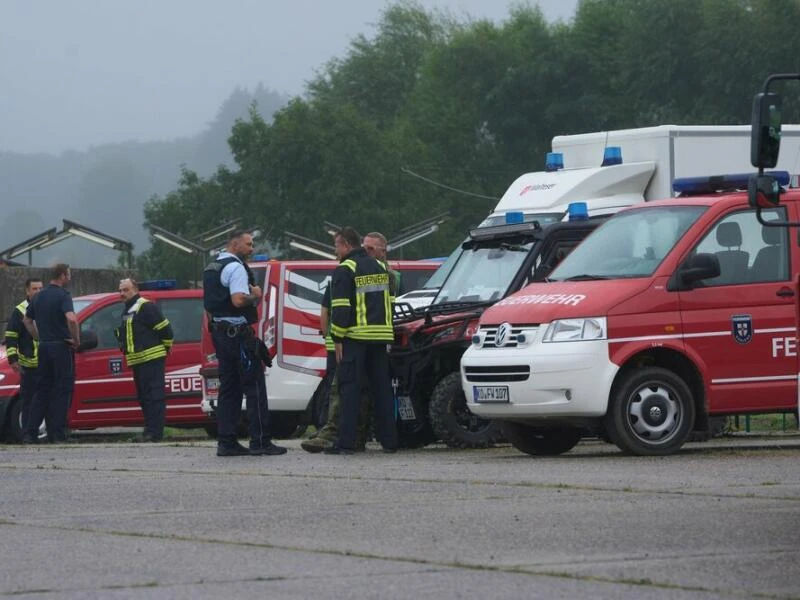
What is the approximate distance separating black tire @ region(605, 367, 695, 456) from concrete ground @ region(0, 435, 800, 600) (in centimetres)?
22

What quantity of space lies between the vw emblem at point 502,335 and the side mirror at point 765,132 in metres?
3.87

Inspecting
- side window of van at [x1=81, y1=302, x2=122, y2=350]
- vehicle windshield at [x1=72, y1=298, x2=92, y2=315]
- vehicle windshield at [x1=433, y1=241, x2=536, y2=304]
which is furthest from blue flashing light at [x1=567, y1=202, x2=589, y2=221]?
vehicle windshield at [x1=72, y1=298, x2=92, y2=315]

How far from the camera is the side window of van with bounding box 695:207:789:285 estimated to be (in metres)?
13.5

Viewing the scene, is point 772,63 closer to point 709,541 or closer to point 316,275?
point 316,275

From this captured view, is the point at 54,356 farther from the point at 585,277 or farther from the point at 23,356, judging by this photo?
the point at 585,277

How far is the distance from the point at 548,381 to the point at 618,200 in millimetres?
4339

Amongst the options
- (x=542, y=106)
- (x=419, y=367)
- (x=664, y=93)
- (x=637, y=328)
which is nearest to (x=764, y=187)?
(x=637, y=328)

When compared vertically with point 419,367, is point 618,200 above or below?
above

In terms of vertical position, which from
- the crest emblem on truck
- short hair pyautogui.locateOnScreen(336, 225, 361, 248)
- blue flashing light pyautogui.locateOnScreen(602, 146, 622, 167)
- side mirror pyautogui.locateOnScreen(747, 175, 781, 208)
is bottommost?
the crest emblem on truck

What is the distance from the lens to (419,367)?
14961 millimetres

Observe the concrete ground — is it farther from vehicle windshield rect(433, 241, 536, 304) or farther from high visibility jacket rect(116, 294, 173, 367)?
high visibility jacket rect(116, 294, 173, 367)

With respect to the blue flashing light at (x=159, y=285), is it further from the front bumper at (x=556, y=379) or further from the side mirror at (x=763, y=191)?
the side mirror at (x=763, y=191)

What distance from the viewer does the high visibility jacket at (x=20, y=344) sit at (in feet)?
65.3

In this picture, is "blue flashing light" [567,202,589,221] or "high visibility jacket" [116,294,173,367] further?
"high visibility jacket" [116,294,173,367]
